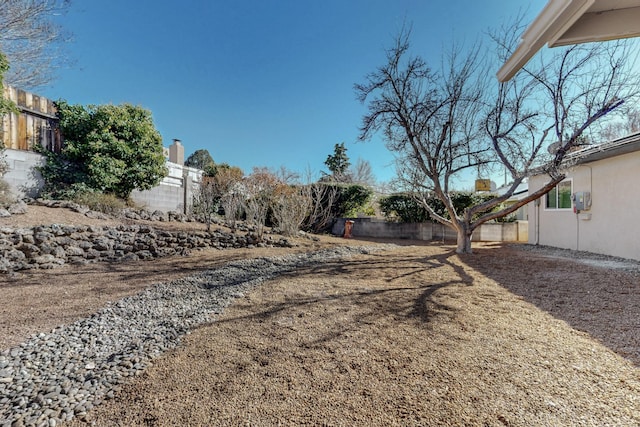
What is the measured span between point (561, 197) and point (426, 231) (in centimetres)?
439

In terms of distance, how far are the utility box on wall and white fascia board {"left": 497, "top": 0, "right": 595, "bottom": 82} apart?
7837 mm

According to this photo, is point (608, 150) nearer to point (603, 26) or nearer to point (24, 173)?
point (603, 26)

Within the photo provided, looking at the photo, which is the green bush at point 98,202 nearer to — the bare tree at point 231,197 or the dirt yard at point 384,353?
the bare tree at point 231,197

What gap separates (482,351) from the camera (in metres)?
2.18

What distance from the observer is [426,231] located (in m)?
11.2

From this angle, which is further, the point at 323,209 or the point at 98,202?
the point at 323,209

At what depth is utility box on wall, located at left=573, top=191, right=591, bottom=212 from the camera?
7.39 m

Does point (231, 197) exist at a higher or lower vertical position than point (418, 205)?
higher

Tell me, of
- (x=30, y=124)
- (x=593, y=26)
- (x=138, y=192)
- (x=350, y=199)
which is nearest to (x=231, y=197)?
(x=138, y=192)

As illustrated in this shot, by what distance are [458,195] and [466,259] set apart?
5468mm

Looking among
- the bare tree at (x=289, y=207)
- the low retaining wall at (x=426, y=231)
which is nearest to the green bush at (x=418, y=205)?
the low retaining wall at (x=426, y=231)

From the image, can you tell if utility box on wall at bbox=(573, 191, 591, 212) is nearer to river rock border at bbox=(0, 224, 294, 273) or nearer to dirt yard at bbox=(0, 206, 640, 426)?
dirt yard at bbox=(0, 206, 640, 426)

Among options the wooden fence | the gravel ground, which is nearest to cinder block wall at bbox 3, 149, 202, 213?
the wooden fence

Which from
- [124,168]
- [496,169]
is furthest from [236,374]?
[124,168]
